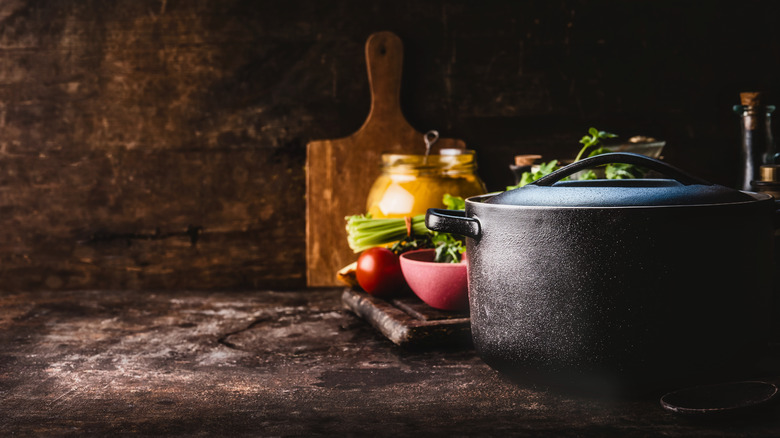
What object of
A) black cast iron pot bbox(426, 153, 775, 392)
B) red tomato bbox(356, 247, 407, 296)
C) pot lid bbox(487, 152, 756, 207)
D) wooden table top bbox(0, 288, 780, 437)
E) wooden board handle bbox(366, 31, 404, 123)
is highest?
wooden board handle bbox(366, 31, 404, 123)

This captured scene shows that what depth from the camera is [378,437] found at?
0.67m

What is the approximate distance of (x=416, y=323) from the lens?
100 cm

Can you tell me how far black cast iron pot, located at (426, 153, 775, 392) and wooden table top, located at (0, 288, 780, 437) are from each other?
57 millimetres

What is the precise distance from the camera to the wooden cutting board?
171cm

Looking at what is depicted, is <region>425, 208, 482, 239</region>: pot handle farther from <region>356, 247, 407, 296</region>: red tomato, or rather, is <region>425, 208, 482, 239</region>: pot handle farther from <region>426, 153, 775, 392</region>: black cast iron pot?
<region>356, 247, 407, 296</region>: red tomato

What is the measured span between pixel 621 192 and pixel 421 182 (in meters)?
0.76

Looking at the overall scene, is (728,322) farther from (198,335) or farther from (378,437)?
(198,335)

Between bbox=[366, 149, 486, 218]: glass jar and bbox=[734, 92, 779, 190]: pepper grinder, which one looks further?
bbox=[366, 149, 486, 218]: glass jar

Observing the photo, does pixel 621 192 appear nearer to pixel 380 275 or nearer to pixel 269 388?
pixel 269 388

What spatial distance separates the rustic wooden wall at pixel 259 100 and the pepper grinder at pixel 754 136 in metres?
0.44

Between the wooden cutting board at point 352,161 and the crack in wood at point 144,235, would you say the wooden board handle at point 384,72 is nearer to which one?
the wooden cutting board at point 352,161

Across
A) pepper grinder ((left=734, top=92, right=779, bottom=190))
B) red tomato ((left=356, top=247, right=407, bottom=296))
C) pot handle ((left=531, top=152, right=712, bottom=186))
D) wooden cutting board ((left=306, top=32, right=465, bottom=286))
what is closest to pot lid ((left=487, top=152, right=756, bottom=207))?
pot handle ((left=531, top=152, right=712, bottom=186))

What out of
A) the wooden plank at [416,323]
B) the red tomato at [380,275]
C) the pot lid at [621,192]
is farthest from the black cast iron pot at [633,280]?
the red tomato at [380,275]

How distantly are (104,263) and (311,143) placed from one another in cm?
64
